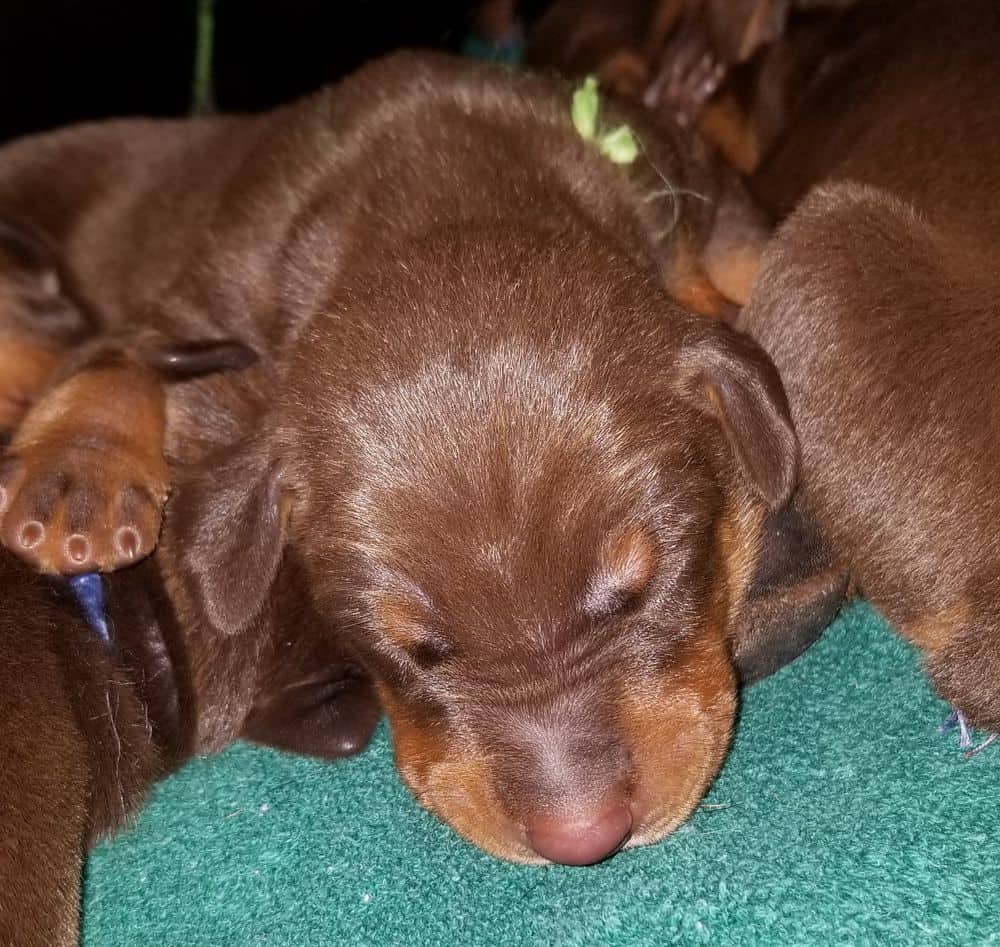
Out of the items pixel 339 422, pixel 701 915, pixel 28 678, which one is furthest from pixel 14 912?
pixel 701 915

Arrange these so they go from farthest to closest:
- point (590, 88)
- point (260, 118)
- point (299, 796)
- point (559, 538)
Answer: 1. point (260, 118)
2. point (590, 88)
3. point (299, 796)
4. point (559, 538)

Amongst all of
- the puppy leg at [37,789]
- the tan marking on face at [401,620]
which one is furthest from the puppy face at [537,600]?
the puppy leg at [37,789]

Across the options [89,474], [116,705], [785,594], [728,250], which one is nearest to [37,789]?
[116,705]

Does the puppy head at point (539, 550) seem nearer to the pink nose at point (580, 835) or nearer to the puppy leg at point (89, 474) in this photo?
the pink nose at point (580, 835)

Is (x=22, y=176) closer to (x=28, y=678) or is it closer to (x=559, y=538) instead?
(x=28, y=678)

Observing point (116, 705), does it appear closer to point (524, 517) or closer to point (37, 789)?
point (37, 789)

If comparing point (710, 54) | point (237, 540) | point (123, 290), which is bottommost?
point (123, 290)

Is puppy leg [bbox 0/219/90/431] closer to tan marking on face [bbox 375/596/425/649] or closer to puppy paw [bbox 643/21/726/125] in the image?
tan marking on face [bbox 375/596/425/649]
